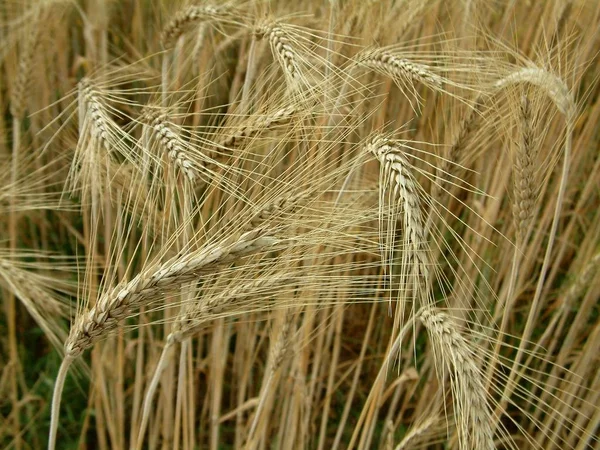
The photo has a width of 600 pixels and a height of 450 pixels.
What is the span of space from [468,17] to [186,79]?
2.63 feet

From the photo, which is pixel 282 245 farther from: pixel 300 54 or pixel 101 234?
pixel 101 234

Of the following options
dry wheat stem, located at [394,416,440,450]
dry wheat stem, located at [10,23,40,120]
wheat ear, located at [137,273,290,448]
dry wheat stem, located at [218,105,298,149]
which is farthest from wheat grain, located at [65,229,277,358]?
dry wheat stem, located at [10,23,40,120]

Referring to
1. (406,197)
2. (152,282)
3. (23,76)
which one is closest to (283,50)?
(406,197)

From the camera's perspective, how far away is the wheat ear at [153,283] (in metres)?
0.90

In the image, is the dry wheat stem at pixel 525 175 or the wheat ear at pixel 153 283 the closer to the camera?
the wheat ear at pixel 153 283

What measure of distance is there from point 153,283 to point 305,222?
0.26 metres

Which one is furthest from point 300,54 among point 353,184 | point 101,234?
point 101,234

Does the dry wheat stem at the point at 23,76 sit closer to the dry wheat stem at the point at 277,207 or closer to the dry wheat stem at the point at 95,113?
the dry wheat stem at the point at 95,113

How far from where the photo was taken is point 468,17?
1677 millimetres

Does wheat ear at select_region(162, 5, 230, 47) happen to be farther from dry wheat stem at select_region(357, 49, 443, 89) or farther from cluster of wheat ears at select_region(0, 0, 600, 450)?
dry wheat stem at select_region(357, 49, 443, 89)

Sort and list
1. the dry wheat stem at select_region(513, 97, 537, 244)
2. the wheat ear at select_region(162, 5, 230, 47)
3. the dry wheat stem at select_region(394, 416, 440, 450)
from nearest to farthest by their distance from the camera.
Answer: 1. the dry wheat stem at select_region(513, 97, 537, 244)
2. the dry wheat stem at select_region(394, 416, 440, 450)
3. the wheat ear at select_region(162, 5, 230, 47)

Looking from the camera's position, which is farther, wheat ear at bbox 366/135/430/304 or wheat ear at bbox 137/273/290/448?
wheat ear at bbox 137/273/290/448

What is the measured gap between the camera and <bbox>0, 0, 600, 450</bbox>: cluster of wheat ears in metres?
1.05

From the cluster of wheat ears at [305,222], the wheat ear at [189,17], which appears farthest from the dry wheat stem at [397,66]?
the wheat ear at [189,17]
